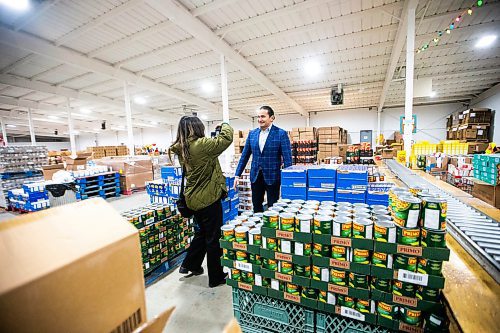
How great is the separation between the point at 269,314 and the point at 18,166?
10.2m

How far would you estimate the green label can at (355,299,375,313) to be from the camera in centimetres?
138

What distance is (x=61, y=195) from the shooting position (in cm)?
608

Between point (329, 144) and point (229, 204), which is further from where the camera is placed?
point (329, 144)

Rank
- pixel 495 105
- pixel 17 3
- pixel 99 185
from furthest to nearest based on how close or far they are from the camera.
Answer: pixel 495 105
pixel 99 185
pixel 17 3

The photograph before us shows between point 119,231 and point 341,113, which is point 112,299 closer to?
point 119,231

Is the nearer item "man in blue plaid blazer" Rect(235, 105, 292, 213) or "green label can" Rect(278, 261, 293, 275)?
"green label can" Rect(278, 261, 293, 275)

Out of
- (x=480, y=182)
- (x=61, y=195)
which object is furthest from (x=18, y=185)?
(x=480, y=182)

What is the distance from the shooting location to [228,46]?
18.7 ft

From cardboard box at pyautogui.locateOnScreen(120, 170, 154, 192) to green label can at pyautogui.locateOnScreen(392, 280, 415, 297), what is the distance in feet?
27.9

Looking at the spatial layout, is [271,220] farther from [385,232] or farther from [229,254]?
→ [385,232]

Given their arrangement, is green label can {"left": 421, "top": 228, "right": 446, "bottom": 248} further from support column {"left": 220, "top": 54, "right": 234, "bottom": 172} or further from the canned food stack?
support column {"left": 220, "top": 54, "right": 234, "bottom": 172}

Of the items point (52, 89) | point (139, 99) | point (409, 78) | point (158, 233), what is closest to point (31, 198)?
point (52, 89)

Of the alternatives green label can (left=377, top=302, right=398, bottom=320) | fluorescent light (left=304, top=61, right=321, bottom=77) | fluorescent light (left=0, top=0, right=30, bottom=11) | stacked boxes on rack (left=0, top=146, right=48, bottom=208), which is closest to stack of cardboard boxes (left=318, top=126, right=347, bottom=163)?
fluorescent light (left=304, top=61, right=321, bottom=77)

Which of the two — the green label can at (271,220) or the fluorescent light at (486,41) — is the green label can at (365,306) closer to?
the green label can at (271,220)
